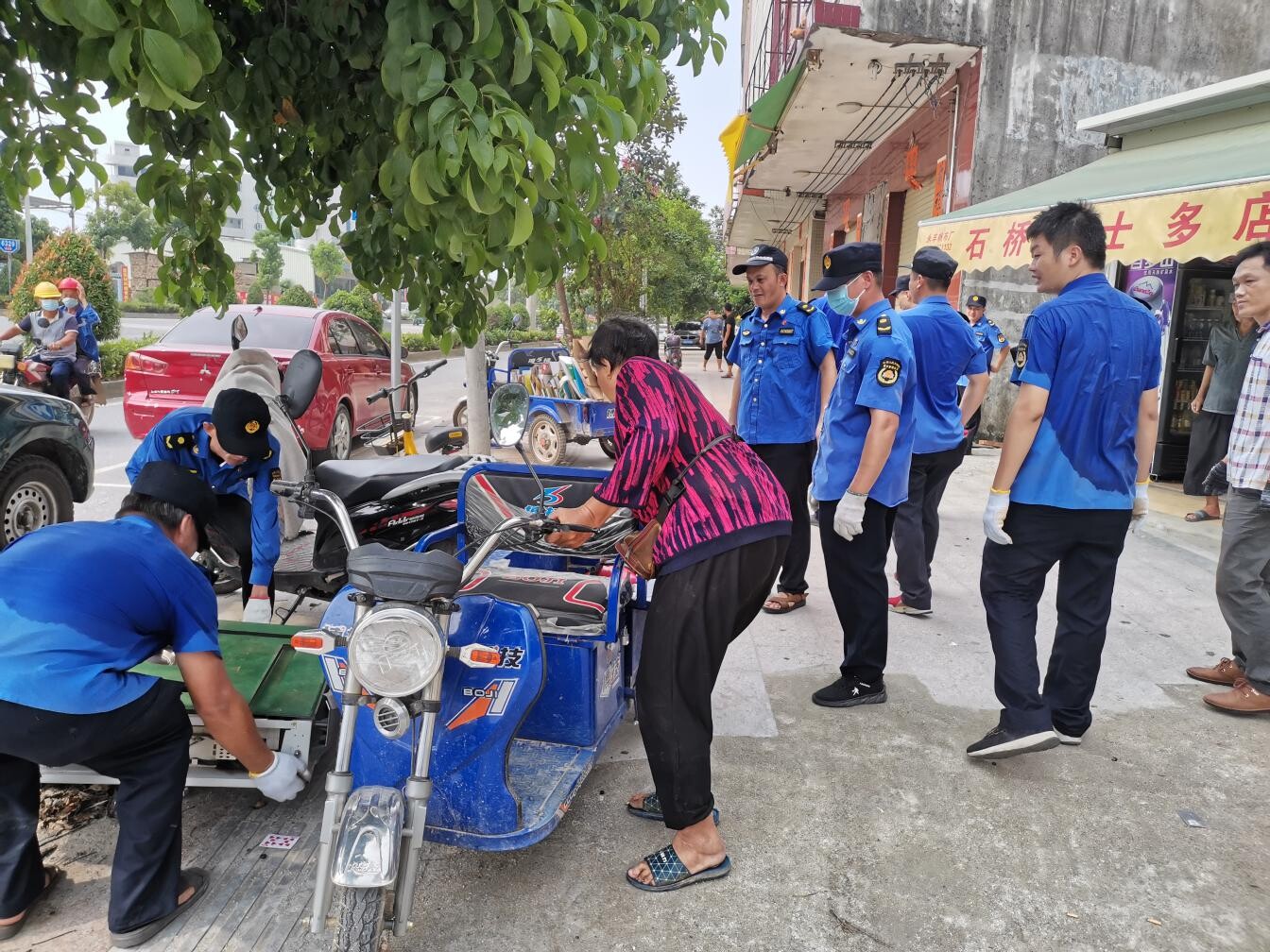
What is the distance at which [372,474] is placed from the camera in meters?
4.46

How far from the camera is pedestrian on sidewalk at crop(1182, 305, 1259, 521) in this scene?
6.97 meters

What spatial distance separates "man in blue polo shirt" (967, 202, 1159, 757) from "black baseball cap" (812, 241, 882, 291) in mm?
930

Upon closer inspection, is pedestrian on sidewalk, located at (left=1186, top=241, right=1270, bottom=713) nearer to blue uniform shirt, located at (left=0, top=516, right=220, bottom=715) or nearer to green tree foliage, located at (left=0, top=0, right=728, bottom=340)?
green tree foliage, located at (left=0, top=0, right=728, bottom=340)

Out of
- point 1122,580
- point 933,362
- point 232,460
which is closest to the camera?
point 232,460

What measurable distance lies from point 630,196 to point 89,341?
28.4 ft

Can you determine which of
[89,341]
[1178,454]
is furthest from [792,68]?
[89,341]

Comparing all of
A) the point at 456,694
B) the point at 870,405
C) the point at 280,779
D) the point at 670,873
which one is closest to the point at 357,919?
the point at 456,694

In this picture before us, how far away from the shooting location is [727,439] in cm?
263

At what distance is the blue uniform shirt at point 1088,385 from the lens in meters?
3.05

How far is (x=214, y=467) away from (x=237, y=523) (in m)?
0.27

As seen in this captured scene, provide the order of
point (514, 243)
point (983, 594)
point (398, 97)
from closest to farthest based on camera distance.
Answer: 1. point (514, 243)
2. point (398, 97)
3. point (983, 594)

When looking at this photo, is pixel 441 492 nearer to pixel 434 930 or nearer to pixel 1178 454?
pixel 434 930

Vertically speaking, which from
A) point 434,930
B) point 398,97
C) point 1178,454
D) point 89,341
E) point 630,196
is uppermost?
point 630,196

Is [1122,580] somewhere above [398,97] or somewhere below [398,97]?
below
